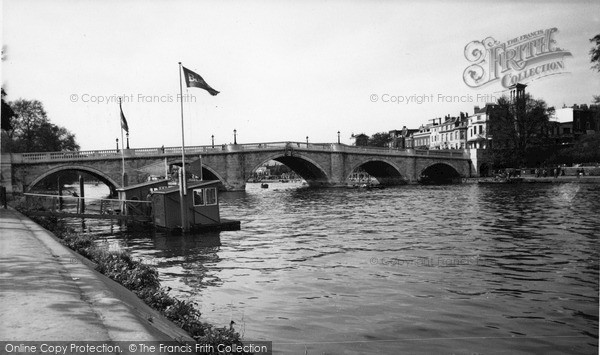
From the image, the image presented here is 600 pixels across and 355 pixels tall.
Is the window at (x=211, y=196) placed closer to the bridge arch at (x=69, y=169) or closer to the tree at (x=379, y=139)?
the bridge arch at (x=69, y=169)

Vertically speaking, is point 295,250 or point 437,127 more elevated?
point 437,127

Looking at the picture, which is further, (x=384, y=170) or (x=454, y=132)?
(x=454, y=132)

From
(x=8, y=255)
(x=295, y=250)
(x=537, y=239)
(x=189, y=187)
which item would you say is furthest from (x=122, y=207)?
(x=537, y=239)

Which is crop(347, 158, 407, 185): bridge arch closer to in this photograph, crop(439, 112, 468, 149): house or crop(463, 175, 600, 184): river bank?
crop(463, 175, 600, 184): river bank

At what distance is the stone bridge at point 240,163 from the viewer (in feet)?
139

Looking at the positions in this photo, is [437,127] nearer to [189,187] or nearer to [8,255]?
[189,187]

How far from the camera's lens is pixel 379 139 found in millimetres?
142125

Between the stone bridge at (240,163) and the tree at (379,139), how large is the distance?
53136mm

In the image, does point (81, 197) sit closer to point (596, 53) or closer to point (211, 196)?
point (211, 196)

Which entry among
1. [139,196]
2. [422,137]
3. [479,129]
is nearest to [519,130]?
[479,129]

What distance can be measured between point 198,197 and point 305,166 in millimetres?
45415

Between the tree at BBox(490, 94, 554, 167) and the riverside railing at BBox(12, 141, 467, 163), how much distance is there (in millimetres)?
6266

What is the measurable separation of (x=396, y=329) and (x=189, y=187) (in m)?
14.8

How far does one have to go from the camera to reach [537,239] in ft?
57.5
